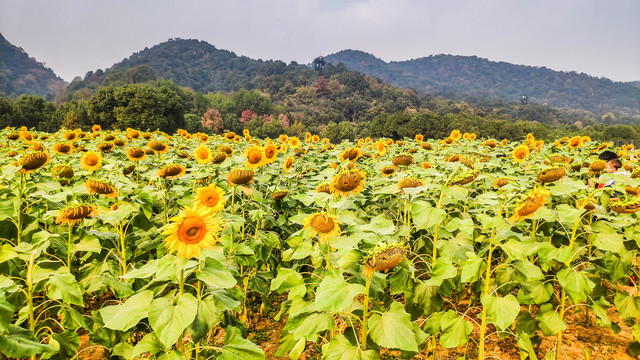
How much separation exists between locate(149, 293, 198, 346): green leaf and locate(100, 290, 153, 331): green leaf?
0.21ft

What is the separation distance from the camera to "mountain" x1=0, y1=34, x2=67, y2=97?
147375mm

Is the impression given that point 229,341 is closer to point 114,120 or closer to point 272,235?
point 272,235

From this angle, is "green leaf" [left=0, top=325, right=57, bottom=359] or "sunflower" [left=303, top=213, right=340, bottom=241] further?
"sunflower" [left=303, top=213, right=340, bottom=241]

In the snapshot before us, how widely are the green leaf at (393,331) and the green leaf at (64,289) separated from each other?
156 centimetres

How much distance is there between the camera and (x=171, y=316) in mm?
1395

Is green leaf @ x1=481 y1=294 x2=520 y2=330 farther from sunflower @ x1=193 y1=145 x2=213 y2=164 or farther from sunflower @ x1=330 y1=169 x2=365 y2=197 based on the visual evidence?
sunflower @ x1=193 y1=145 x2=213 y2=164

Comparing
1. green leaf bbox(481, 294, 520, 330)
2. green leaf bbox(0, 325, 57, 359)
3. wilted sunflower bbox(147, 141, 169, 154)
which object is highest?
wilted sunflower bbox(147, 141, 169, 154)

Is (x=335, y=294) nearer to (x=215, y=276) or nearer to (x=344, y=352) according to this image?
(x=344, y=352)

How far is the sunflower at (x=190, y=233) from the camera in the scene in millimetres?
1453

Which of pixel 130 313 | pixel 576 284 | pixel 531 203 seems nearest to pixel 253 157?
pixel 130 313

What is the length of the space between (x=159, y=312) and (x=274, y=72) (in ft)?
479

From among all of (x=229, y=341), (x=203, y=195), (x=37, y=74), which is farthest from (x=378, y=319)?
(x=37, y=74)

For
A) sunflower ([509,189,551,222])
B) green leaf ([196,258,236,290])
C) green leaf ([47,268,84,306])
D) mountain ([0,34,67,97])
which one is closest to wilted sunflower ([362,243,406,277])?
green leaf ([196,258,236,290])

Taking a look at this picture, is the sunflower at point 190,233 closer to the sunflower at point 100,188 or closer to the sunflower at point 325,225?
the sunflower at point 325,225
